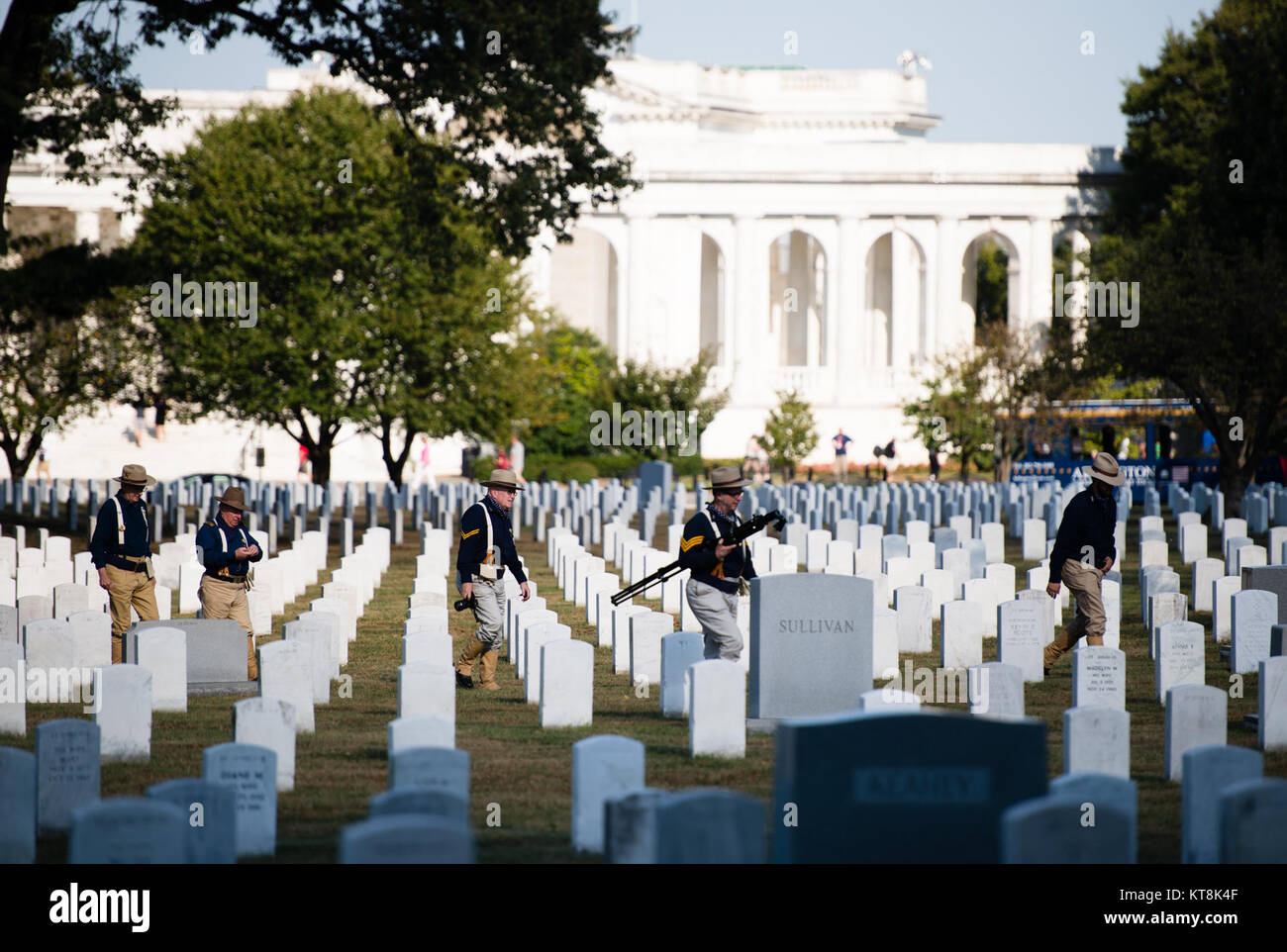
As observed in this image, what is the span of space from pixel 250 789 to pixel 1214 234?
1723 inches

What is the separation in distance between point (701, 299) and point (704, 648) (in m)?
62.2

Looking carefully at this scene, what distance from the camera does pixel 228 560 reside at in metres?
13.5

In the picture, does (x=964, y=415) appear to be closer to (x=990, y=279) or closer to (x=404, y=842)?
(x=990, y=279)

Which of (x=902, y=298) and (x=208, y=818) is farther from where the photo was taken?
(x=902, y=298)

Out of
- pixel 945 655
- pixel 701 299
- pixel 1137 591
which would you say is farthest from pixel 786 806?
pixel 701 299

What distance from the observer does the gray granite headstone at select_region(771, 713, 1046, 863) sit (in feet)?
20.2

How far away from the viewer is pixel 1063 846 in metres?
5.87

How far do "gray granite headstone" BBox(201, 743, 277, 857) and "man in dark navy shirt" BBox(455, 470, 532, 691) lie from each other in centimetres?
525

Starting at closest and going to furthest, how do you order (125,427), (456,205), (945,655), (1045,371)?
(945,655), (456,205), (1045,371), (125,427)

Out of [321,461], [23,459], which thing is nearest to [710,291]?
[321,461]

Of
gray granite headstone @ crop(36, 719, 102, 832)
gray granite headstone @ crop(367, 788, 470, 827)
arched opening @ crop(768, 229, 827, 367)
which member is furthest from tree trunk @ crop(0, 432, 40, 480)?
arched opening @ crop(768, 229, 827, 367)

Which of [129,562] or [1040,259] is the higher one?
[1040,259]

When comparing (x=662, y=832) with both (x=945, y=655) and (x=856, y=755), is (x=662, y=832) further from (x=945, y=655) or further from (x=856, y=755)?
(x=945, y=655)

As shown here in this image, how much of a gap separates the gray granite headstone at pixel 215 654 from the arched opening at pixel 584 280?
198ft
